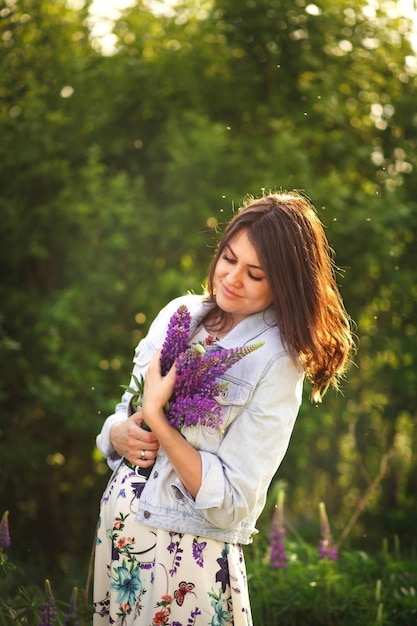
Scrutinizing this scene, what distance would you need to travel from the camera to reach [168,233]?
4.39 metres

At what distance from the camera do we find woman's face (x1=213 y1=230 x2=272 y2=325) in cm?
208

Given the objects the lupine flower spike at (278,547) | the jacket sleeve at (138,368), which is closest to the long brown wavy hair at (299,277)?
the jacket sleeve at (138,368)

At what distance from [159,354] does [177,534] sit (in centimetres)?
51

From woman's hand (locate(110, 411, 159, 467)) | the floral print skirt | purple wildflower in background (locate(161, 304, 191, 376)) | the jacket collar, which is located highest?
purple wildflower in background (locate(161, 304, 191, 376))

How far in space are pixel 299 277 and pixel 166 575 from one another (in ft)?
2.93

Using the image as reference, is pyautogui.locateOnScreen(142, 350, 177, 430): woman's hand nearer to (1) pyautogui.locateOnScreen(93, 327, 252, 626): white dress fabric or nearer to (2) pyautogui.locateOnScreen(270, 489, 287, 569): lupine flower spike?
(1) pyautogui.locateOnScreen(93, 327, 252, 626): white dress fabric

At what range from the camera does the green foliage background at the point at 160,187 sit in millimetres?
4191

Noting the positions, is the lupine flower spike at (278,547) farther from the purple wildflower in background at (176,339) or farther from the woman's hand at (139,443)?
the purple wildflower in background at (176,339)

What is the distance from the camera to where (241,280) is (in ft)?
6.86

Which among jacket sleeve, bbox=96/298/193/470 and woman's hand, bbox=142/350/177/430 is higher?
woman's hand, bbox=142/350/177/430

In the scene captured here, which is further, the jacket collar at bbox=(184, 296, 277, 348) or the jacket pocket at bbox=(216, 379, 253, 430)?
the jacket collar at bbox=(184, 296, 277, 348)

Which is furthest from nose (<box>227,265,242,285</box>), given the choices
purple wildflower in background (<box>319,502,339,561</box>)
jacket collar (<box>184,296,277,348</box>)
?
purple wildflower in background (<box>319,502,339,561</box>)

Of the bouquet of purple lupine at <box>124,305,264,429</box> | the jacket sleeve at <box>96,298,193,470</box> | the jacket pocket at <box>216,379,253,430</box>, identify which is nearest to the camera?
the bouquet of purple lupine at <box>124,305,264,429</box>

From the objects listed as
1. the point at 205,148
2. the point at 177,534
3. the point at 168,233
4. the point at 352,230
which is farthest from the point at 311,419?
the point at 177,534
